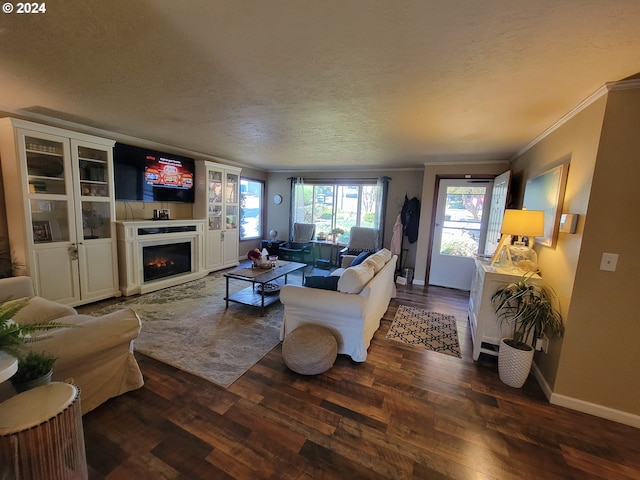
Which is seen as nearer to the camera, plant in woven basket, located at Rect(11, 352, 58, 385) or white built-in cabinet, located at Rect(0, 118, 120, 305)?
plant in woven basket, located at Rect(11, 352, 58, 385)

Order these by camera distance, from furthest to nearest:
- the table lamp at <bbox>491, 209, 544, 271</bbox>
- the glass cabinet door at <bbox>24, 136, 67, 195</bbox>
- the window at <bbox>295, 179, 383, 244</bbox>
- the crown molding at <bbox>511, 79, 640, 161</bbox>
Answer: the window at <bbox>295, 179, 383, 244</bbox>, the glass cabinet door at <bbox>24, 136, 67, 195</bbox>, the table lamp at <bbox>491, 209, 544, 271</bbox>, the crown molding at <bbox>511, 79, 640, 161</bbox>

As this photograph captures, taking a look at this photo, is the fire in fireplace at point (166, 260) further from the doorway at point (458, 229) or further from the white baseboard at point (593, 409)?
the white baseboard at point (593, 409)

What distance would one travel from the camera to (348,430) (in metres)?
1.70

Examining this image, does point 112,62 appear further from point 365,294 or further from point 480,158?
point 480,158

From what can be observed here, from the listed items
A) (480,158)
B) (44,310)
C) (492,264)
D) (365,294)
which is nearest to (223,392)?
(365,294)

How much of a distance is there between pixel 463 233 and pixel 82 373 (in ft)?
16.9

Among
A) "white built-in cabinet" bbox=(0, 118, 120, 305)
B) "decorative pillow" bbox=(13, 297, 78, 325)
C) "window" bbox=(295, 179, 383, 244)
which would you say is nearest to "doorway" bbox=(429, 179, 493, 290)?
"window" bbox=(295, 179, 383, 244)

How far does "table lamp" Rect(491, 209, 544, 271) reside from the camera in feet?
7.75

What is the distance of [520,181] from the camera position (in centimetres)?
368

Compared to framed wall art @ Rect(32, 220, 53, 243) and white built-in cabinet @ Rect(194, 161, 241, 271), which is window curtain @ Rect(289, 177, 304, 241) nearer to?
white built-in cabinet @ Rect(194, 161, 241, 271)

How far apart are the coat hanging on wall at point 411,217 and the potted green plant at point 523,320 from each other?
3.05 metres

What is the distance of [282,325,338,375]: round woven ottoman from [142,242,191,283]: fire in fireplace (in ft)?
9.83

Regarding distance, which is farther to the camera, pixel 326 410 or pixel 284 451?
pixel 326 410

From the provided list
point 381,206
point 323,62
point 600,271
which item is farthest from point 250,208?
point 600,271
